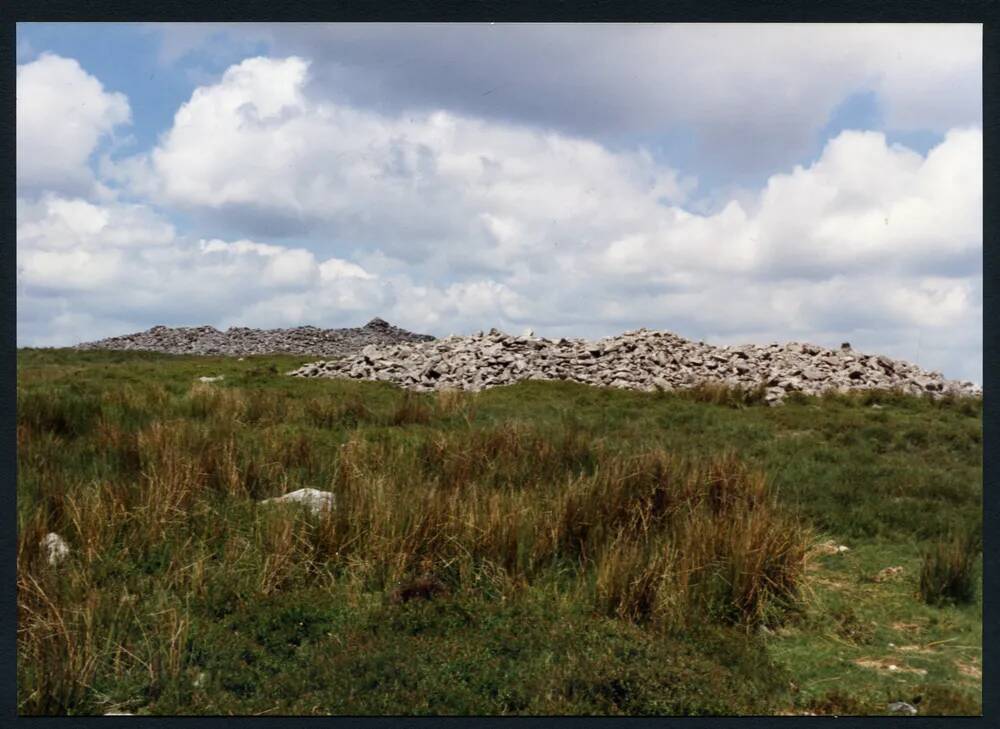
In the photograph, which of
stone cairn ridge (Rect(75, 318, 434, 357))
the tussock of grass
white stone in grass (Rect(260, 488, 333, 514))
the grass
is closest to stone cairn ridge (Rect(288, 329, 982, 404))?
the grass

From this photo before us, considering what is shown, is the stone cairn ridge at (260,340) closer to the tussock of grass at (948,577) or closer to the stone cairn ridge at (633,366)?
the stone cairn ridge at (633,366)

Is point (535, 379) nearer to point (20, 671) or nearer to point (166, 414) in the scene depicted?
point (166, 414)

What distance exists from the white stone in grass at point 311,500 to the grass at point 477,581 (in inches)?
7.1

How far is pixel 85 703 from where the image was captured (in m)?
4.62

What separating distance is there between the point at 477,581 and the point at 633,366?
16.1m

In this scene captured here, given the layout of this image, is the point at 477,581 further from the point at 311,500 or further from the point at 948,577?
the point at 948,577

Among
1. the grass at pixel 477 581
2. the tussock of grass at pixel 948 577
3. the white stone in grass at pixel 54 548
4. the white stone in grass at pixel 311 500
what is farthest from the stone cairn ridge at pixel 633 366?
the white stone in grass at pixel 54 548

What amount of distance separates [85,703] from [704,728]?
3.40 meters

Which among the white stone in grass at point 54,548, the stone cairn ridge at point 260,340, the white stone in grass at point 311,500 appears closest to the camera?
the white stone in grass at point 54,548

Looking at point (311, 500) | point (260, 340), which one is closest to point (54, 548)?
point (311, 500)

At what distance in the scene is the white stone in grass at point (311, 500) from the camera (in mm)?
6891

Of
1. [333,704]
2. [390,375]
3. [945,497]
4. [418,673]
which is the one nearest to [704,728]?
[418,673]

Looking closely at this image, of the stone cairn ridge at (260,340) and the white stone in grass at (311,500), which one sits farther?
the stone cairn ridge at (260,340)

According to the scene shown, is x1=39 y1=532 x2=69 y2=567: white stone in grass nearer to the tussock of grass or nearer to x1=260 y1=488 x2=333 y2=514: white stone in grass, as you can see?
x1=260 y1=488 x2=333 y2=514: white stone in grass
